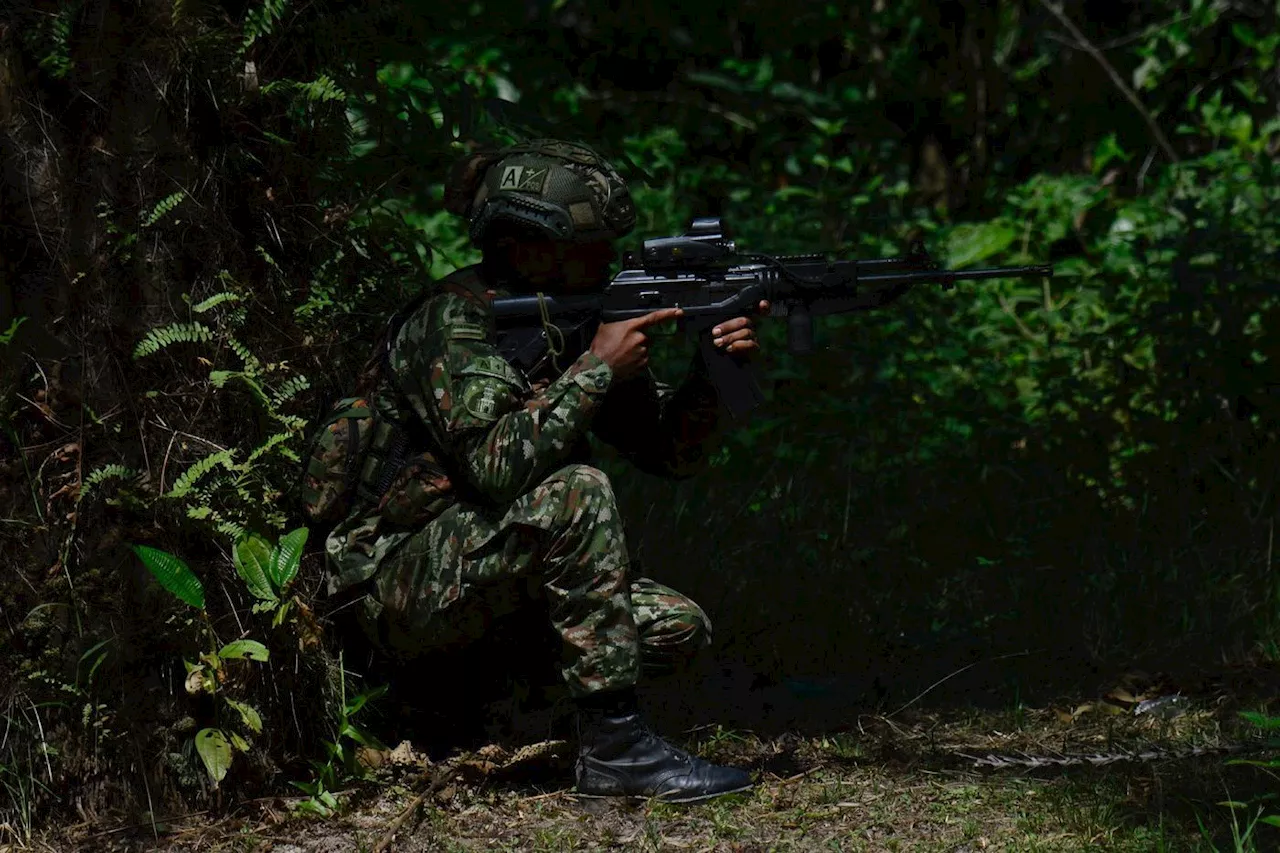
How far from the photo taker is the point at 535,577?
3.99 meters

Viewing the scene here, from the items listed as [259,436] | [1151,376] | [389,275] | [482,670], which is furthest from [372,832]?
[1151,376]

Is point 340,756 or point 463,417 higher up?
point 463,417

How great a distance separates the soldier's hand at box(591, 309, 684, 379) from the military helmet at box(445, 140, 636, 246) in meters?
0.24

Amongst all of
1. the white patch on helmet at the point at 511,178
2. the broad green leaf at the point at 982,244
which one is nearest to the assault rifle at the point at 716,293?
the white patch on helmet at the point at 511,178

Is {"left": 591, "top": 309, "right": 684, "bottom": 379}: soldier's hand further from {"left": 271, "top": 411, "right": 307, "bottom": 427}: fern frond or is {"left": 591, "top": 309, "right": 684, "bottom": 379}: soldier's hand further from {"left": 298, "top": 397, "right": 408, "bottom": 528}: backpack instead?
{"left": 271, "top": 411, "right": 307, "bottom": 427}: fern frond

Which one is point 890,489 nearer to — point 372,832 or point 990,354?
point 990,354

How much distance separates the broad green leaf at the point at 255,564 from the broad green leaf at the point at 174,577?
0.12 m

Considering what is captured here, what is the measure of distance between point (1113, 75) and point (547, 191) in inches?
258

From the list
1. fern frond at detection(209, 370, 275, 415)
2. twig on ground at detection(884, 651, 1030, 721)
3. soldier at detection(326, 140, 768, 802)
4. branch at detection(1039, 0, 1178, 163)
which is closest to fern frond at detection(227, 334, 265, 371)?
fern frond at detection(209, 370, 275, 415)

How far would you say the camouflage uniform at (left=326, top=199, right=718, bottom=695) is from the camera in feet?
12.7

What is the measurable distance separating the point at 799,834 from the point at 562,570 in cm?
84

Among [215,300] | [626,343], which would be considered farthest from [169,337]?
[626,343]

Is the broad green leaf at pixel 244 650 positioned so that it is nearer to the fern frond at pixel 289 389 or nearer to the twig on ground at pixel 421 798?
the twig on ground at pixel 421 798

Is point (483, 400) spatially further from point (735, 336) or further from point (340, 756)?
point (340, 756)
